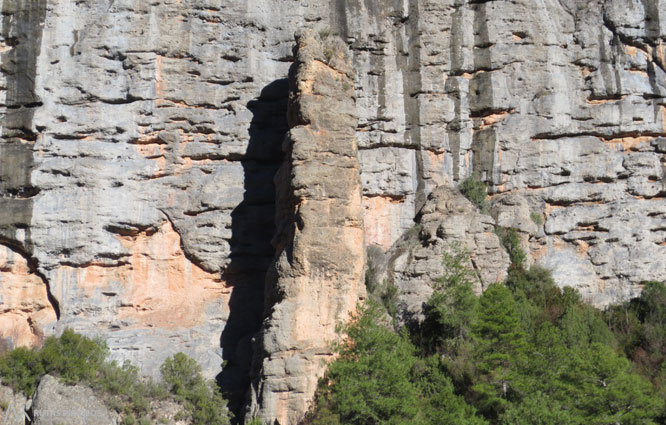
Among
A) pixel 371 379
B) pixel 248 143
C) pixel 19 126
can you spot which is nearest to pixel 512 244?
pixel 371 379

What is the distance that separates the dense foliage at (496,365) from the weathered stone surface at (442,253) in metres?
0.62

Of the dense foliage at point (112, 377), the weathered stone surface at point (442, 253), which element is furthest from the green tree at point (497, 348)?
the dense foliage at point (112, 377)

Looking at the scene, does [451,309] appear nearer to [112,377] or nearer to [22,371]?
[112,377]

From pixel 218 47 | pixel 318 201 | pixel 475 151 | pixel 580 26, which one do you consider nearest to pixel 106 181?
pixel 218 47

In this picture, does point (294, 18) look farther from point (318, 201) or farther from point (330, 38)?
point (318, 201)

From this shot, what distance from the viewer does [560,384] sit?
2050cm

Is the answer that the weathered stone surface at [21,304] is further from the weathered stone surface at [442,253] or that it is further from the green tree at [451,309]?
the green tree at [451,309]

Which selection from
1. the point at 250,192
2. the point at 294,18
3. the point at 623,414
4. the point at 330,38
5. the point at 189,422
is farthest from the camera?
the point at 294,18

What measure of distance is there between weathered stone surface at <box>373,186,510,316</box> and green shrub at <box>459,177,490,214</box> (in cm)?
111

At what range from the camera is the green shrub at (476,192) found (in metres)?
28.6

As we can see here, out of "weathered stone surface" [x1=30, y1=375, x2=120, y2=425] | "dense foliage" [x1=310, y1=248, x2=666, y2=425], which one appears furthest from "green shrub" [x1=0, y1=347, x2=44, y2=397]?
"dense foliage" [x1=310, y1=248, x2=666, y2=425]

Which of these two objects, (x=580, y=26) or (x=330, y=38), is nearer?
(x=330, y=38)

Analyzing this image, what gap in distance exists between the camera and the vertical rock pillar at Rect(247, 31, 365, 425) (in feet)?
72.0

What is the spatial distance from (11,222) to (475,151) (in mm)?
15795
